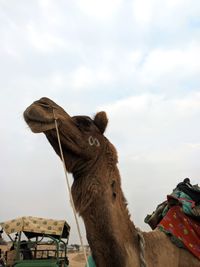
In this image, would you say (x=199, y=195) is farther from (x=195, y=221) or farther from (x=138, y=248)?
(x=138, y=248)

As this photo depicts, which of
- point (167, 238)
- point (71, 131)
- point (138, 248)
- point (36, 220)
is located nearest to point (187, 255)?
point (167, 238)

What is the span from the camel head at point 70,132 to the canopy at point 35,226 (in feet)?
33.2

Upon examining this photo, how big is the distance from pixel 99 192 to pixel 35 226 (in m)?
10.7

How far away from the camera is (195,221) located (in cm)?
396

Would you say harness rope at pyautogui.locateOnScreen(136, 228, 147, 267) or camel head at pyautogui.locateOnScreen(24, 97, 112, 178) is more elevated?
camel head at pyautogui.locateOnScreen(24, 97, 112, 178)

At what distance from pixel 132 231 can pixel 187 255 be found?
684 millimetres

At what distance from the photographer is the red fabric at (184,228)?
12.4 ft

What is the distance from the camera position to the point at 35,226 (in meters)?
13.4

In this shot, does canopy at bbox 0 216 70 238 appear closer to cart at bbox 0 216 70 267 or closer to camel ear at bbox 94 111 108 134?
cart at bbox 0 216 70 267

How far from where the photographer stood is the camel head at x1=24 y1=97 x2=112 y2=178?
3.18 meters

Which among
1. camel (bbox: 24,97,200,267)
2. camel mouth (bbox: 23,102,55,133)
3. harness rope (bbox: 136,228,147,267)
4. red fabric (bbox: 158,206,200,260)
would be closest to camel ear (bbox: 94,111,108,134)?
camel (bbox: 24,97,200,267)

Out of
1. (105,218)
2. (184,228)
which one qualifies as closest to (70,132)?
(105,218)

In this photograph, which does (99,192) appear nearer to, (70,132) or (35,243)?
(70,132)

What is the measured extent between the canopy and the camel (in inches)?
394
